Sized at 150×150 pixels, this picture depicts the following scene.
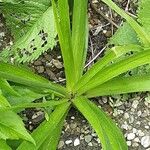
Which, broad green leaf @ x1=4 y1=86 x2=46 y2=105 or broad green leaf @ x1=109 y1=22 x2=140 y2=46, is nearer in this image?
broad green leaf @ x1=4 y1=86 x2=46 y2=105

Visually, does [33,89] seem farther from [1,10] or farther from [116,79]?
[1,10]

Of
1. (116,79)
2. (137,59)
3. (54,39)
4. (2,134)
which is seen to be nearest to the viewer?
(2,134)

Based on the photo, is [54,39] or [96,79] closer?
[96,79]

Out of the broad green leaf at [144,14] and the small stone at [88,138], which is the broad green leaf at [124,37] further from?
the small stone at [88,138]

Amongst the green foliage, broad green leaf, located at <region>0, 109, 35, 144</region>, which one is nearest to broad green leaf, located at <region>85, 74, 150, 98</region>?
the green foliage

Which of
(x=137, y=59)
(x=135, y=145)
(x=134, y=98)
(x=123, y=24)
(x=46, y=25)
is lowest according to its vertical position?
(x=135, y=145)

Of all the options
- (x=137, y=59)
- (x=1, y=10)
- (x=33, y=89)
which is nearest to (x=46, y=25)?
(x=1, y=10)

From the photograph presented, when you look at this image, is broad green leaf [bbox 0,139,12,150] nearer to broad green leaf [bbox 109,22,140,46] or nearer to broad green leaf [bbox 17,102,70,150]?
broad green leaf [bbox 17,102,70,150]
